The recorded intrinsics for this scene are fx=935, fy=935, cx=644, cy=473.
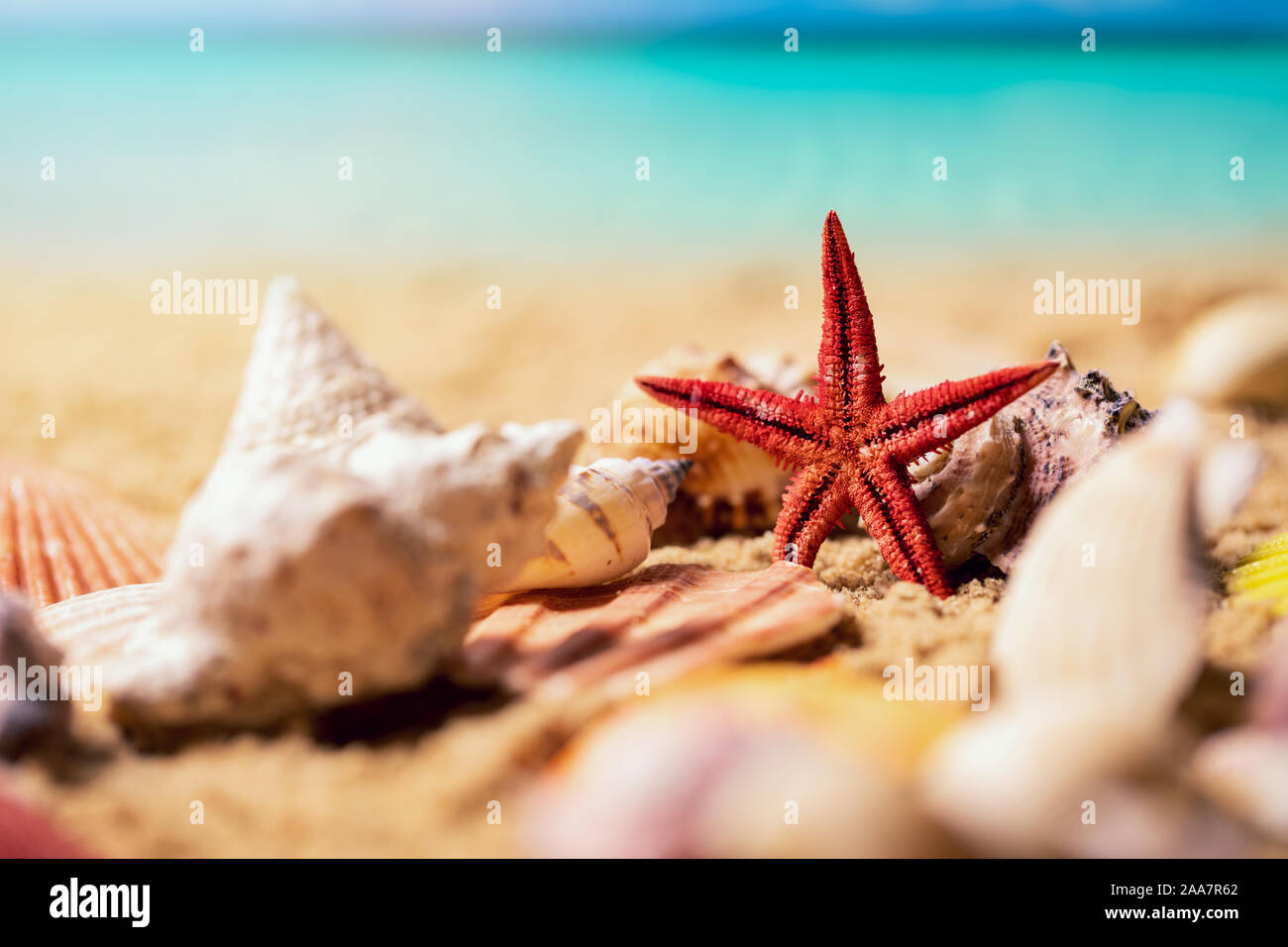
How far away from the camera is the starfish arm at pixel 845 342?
7.22ft

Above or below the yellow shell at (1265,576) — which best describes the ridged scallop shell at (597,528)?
above

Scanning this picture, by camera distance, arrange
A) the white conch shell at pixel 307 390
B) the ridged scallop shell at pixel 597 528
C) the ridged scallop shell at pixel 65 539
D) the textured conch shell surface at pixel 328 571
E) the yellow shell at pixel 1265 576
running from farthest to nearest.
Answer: the ridged scallop shell at pixel 65 539
the ridged scallop shell at pixel 597 528
the yellow shell at pixel 1265 576
the white conch shell at pixel 307 390
the textured conch shell surface at pixel 328 571

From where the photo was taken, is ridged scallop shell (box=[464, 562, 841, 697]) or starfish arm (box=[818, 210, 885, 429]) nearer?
ridged scallop shell (box=[464, 562, 841, 697])

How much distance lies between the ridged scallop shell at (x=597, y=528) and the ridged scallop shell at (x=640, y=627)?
4 centimetres

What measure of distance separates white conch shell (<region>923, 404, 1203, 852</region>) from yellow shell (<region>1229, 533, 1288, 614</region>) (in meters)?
0.67

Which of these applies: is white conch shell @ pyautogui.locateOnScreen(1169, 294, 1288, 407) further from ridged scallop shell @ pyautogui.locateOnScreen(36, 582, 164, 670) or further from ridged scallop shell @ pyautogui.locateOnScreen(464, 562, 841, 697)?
ridged scallop shell @ pyautogui.locateOnScreen(36, 582, 164, 670)

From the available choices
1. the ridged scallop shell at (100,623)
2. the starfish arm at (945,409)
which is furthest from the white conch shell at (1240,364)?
the ridged scallop shell at (100,623)

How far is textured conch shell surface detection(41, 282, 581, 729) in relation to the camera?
4.56 feet

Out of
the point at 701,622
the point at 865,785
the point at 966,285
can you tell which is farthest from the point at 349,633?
the point at 966,285

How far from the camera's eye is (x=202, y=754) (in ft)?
4.66

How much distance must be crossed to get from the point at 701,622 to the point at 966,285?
5966mm

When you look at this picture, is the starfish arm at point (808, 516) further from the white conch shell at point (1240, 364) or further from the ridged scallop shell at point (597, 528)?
the white conch shell at point (1240, 364)

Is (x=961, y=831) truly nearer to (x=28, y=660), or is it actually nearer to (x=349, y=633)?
(x=349, y=633)

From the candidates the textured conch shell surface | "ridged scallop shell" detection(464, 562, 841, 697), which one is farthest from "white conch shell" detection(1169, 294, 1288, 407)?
the textured conch shell surface
